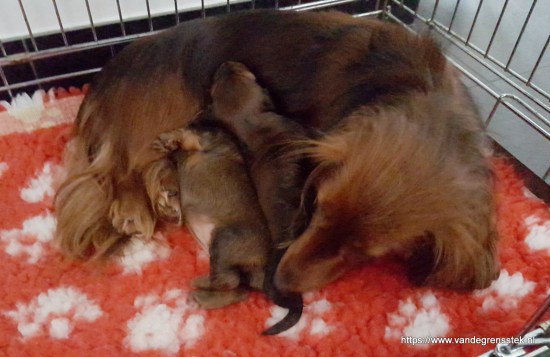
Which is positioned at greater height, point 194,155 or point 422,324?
point 194,155

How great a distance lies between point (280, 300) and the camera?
1.16 metres

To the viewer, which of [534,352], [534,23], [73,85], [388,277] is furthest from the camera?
[534,23]

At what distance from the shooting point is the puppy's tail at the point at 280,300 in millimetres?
1148

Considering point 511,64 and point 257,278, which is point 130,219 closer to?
point 257,278

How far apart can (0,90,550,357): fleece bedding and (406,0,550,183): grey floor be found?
0.34 m

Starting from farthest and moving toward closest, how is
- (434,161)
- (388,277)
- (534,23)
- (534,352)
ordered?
(534,23)
(388,277)
(434,161)
(534,352)

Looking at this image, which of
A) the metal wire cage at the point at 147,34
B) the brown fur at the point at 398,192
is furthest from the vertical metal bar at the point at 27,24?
the brown fur at the point at 398,192

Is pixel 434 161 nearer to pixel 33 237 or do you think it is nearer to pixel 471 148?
pixel 471 148

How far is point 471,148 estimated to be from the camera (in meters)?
1.02

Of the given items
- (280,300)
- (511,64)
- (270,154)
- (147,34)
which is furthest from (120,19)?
(511,64)

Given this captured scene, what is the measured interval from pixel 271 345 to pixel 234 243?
23cm

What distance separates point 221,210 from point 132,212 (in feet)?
0.85

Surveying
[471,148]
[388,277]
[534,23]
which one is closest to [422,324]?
[388,277]

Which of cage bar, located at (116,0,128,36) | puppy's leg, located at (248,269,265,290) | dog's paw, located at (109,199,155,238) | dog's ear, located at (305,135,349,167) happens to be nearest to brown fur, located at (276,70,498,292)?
dog's ear, located at (305,135,349,167)
